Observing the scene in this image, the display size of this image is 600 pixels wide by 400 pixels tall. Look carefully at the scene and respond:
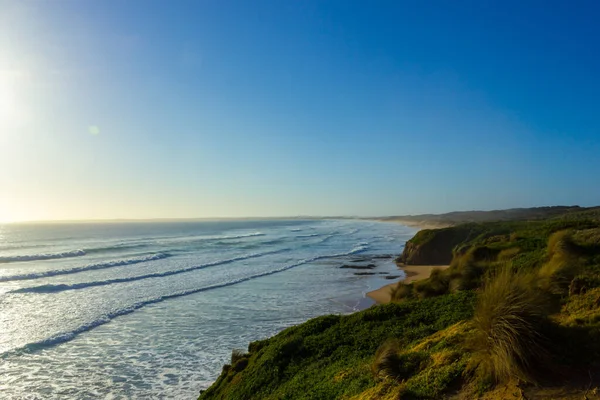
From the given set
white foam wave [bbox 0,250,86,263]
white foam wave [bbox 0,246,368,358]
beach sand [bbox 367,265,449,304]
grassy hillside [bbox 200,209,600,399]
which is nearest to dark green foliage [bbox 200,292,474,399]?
grassy hillside [bbox 200,209,600,399]

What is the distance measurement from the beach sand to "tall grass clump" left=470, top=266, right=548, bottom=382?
1396 cm

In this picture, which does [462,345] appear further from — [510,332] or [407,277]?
[407,277]

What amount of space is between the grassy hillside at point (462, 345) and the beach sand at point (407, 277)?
8995 millimetres

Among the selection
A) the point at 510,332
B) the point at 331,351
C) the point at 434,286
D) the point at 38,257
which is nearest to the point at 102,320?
the point at 331,351

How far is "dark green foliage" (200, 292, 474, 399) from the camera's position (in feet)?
25.5

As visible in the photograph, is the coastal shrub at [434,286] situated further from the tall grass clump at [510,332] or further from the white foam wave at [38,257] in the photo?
the white foam wave at [38,257]

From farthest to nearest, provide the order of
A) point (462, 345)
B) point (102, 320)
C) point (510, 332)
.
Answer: point (102, 320)
point (462, 345)
point (510, 332)

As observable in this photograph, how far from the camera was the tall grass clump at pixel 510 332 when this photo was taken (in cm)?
505

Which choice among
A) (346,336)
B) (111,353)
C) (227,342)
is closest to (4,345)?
(111,353)

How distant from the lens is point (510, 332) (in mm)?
5246

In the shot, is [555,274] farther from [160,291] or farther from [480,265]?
[160,291]

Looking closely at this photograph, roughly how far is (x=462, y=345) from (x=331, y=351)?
12.9 ft

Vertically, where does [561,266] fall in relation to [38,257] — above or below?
above

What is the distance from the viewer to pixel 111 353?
16.0 metres
